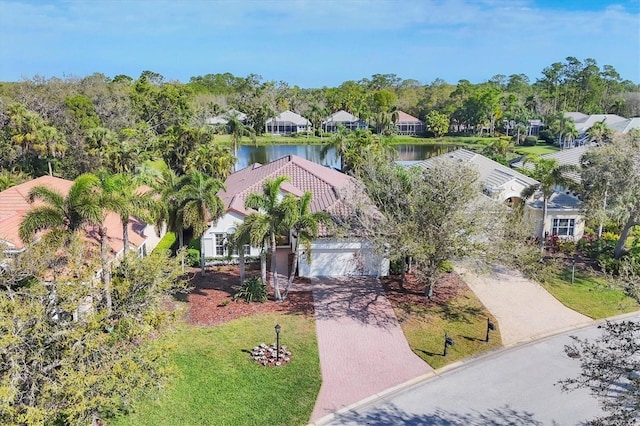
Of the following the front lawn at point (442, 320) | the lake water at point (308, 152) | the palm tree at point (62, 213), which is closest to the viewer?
the palm tree at point (62, 213)

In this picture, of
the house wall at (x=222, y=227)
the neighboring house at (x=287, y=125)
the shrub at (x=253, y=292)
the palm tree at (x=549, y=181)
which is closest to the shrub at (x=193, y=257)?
the house wall at (x=222, y=227)

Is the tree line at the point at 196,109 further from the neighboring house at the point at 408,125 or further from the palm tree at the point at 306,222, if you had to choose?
the palm tree at the point at 306,222

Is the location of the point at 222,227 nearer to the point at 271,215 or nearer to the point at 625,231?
the point at 271,215

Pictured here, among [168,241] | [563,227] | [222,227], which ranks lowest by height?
[168,241]

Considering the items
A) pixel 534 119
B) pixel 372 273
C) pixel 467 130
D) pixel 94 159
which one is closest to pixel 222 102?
pixel 467 130

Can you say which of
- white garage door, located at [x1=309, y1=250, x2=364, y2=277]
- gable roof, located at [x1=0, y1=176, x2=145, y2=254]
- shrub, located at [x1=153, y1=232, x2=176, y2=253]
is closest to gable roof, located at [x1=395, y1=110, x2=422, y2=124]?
shrub, located at [x1=153, y1=232, x2=176, y2=253]

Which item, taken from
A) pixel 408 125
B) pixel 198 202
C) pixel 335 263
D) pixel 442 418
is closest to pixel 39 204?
pixel 198 202

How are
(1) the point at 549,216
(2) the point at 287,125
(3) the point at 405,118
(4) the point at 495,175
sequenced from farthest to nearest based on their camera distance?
(3) the point at 405,118 → (2) the point at 287,125 → (4) the point at 495,175 → (1) the point at 549,216

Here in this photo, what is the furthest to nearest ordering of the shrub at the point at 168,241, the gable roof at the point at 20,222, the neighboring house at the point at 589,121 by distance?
the neighboring house at the point at 589,121 < the shrub at the point at 168,241 < the gable roof at the point at 20,222
